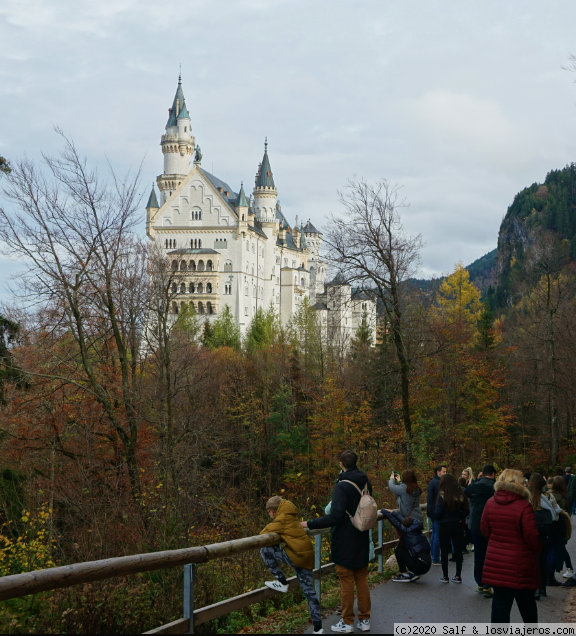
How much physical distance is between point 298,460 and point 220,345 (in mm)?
30943

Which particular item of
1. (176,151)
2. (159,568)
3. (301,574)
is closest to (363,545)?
(301,574)

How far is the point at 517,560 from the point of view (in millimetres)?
7008

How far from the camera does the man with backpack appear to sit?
7613 mm

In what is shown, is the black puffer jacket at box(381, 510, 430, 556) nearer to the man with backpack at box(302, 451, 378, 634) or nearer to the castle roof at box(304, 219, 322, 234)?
the man with backpack at box(302, 451, 378, 634)

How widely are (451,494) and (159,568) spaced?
593cm

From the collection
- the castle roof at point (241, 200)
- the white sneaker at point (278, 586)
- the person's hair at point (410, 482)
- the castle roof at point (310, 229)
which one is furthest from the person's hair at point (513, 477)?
the castle roof at point (310, 229)

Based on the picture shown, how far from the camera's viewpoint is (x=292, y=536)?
7590mm

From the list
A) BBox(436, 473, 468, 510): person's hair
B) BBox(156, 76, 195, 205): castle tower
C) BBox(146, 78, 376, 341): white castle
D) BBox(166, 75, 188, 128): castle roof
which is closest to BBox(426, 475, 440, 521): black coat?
BBox(436, 473, 468, 510): person's hair

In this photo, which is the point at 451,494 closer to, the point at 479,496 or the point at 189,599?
the point at 479,496

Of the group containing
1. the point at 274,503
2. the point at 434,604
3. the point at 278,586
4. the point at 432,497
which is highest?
the point at 274,503

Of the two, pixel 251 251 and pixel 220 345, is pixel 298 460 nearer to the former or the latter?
pixel 220 345

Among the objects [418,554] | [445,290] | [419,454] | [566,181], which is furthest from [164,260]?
[566,181]

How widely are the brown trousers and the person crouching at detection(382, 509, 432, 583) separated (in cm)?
267

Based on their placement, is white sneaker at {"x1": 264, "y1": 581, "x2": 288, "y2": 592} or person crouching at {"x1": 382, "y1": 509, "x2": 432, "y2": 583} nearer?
white sneaker at {"x1": 264, "y1": 581, "x2": 288, "y2": 592}
